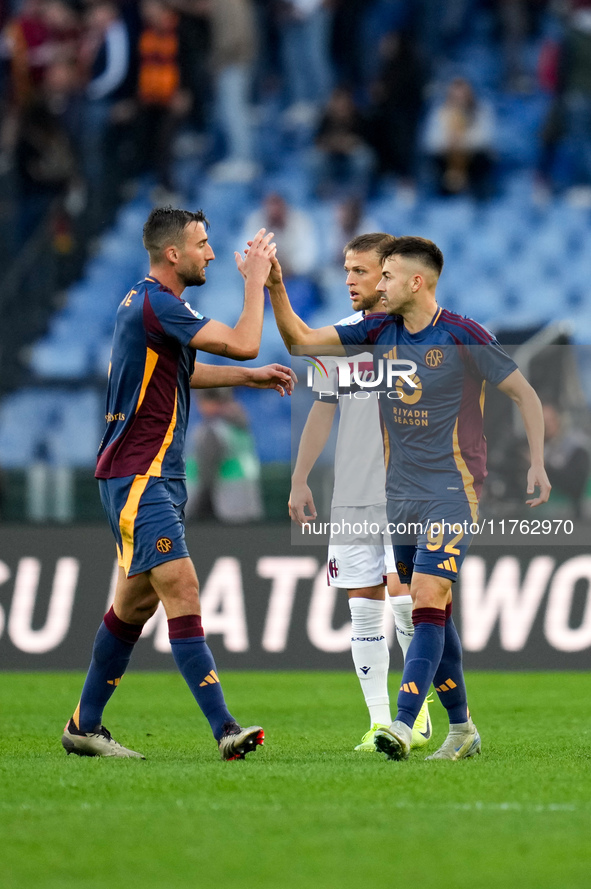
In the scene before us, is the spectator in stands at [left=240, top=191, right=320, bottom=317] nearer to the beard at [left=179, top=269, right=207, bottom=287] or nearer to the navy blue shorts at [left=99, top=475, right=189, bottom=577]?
the beard at [left=179, top=269, right=207, bottom=287]

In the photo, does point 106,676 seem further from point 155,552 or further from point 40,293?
point 40,293

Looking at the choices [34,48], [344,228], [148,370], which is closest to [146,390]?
[148,370]

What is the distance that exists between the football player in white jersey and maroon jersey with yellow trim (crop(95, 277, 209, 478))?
993mm

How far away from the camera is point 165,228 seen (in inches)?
220

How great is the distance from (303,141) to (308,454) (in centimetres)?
1141

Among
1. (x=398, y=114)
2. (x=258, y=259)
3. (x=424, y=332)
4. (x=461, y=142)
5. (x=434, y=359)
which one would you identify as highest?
(x=398, y=114)

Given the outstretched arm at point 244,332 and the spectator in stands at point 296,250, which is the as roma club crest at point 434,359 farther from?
the spectator in stands at point 296,250

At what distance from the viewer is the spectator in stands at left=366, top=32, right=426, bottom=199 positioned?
16.5 m

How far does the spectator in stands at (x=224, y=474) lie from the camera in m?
11.6

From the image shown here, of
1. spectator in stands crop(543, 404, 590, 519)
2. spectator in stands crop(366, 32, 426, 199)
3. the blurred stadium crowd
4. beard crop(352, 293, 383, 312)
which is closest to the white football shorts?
beard crop(352, 293, 383, 312)

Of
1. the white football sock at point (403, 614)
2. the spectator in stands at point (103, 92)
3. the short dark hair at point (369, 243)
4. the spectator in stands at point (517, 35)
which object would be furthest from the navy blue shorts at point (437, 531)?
the spectator in stands at point (517, 35)

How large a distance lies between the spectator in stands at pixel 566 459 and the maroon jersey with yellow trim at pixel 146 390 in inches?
243

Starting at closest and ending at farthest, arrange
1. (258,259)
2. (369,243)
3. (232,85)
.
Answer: (258,259) < (369,243) < (232,85)

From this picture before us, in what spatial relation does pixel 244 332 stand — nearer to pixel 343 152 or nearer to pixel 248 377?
pixel 248 377
